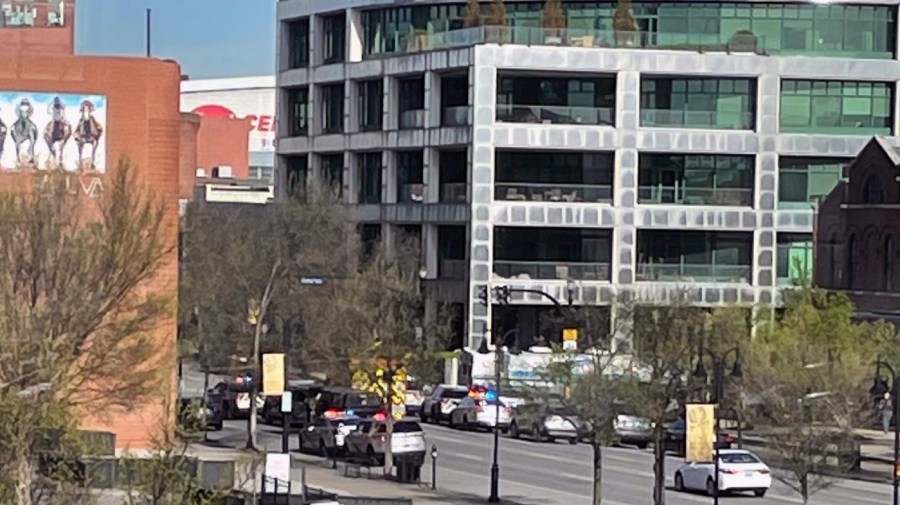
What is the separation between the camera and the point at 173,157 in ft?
173

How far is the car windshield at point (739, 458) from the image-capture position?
5303 centimetres

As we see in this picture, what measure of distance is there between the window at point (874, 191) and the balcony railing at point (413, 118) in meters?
21.1

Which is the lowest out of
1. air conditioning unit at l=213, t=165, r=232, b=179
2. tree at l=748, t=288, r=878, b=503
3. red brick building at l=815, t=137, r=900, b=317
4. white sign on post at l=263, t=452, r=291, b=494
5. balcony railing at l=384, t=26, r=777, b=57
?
white sign on post at l=263, t=452, r=291, b=494

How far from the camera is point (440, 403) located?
7688cm

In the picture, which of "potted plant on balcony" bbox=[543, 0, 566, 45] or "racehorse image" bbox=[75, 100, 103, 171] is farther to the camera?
"potted plant on balcony" bbox=[543, 0, 566, 45]

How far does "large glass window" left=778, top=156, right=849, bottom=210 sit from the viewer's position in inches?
3629

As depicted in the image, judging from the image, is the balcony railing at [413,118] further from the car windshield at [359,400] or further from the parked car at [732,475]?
the parked car at [732,475]

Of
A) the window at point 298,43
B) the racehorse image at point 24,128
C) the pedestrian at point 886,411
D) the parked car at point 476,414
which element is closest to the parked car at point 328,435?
the parked car at point 476,414

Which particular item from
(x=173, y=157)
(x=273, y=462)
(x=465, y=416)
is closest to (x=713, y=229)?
(x=465, y=416)

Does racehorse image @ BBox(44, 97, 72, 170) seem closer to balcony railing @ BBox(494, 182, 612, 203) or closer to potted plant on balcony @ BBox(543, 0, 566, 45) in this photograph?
balcony railing @ BBox(494, 182, 612, 203)

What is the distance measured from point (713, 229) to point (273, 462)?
5212 cm

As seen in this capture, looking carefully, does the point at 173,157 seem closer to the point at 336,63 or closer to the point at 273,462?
the point at 273,462

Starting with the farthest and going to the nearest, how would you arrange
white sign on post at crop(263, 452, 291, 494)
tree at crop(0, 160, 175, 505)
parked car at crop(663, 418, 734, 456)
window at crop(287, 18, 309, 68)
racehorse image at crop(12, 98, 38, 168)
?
window at crop(287, 18, 309, 68) < parked car at crop(663, 418, 734, 456) < racehorse image at crop(12, 98, 38, 168) < white sign on post at crop(263, 452, 291, 494) < tree at crop(0, 160, 175, 505)

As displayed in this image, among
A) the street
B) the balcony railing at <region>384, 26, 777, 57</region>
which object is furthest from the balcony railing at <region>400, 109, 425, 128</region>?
the street
